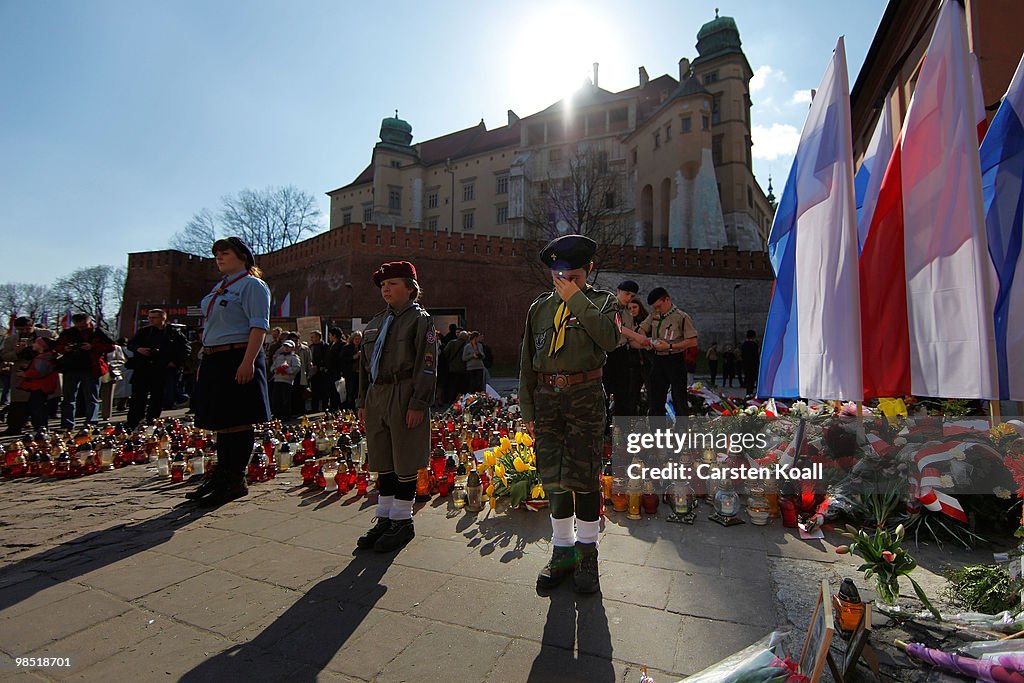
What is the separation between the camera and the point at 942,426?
13.9ft

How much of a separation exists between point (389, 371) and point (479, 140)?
59685mm

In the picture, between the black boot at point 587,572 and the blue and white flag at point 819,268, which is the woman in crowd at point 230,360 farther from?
the blue and white flag at point 819,268

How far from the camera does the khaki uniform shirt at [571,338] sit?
284cm

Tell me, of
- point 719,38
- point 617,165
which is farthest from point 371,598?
point 719,38

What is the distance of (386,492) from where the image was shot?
367 centimetres

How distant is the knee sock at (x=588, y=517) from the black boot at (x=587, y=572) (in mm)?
42

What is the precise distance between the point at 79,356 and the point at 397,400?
790 cm

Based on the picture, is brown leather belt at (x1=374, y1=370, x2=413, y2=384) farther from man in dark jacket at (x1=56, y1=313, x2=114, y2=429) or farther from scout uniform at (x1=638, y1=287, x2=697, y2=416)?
man in dark jacket at (x1=56, y1=313, x2=114, y2=429)

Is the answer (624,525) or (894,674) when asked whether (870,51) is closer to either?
(624,525)

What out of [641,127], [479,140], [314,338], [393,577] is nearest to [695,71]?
[641,127]

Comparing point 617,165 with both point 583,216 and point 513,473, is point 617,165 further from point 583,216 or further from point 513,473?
point 513,473

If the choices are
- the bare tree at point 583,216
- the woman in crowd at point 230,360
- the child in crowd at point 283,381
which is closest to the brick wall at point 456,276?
the bare tree at point 583,216

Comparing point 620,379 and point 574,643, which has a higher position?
point 620,379

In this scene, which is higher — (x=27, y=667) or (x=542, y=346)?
(x=542, y=346)
